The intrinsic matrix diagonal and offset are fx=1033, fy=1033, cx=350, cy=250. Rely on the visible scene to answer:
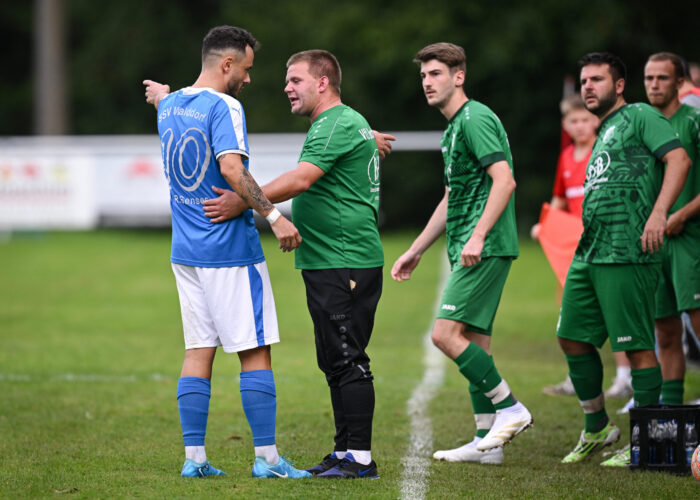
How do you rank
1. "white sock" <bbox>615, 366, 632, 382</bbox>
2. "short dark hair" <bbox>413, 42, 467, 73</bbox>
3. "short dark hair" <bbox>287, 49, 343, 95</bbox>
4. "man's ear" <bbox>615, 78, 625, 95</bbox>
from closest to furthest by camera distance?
1. "short dark hair" <bbox>287, 49, 343, 95</bbox>
2. "short dark hair" <bbox>413, 42, 467, 73</bbox>
3. "man's ear" <bbox>615, 78, 625, 95</bbox>
4. "white sock" <bbox>615, 366, 632, 382</bbox>

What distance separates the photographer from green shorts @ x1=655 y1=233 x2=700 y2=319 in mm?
6734

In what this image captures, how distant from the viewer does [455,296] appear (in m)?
6.06

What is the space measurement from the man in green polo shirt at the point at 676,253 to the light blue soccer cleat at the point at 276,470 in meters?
2.80

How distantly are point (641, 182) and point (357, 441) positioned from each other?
2.27 meters

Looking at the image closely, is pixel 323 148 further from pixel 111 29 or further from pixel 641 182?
pixel 111 29

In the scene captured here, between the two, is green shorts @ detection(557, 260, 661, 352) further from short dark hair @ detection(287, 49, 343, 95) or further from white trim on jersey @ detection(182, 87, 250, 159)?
white trim on jersey @ detection(182, 87, 250, 159)

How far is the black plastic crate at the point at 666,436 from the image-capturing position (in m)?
5.84

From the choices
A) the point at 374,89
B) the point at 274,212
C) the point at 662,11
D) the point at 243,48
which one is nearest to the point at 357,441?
the point at 274,212

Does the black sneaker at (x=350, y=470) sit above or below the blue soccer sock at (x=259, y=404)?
below

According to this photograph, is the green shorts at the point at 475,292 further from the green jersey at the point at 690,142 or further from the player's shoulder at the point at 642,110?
the green jersey at the point at 690,142

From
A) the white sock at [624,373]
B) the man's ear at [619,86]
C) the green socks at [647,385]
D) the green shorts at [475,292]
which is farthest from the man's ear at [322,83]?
the white sock at [624,373]

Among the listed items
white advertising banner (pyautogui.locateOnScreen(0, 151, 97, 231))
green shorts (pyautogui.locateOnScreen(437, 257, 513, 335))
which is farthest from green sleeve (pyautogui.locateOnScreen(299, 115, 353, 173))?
white advertising banner (pyautogui.locateOnScreen(0, 151, 97, 231))

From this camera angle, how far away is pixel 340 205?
5660 mm

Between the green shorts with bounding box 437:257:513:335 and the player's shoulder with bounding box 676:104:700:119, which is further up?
the player's shoulder with bounding box 676:104:700:119
